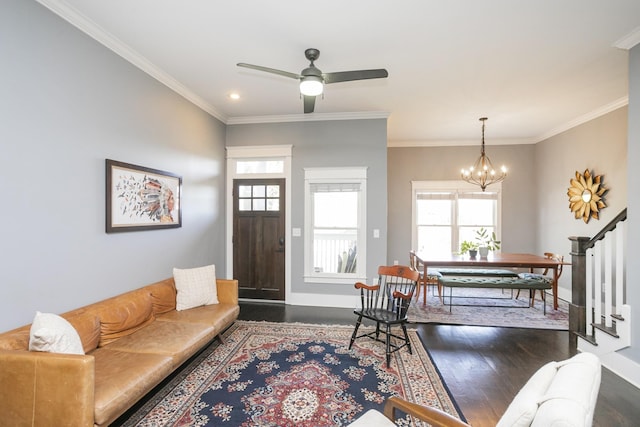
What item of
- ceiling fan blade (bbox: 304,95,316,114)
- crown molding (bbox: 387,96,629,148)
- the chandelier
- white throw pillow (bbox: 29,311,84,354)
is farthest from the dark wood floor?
crown molding (bbox: 387,96,629,148)

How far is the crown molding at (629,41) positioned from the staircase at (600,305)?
59.5 inches

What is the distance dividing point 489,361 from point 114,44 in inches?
187

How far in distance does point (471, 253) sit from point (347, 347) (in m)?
2.67

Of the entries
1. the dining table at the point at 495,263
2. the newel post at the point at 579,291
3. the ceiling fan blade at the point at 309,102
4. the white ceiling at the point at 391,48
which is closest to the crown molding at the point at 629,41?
the white ceiling at the point at 391,48

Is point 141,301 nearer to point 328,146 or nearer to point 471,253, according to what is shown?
point 328,146

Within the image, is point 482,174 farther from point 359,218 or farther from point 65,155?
point 65,155

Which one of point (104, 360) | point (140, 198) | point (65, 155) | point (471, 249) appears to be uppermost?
point (65, 155)

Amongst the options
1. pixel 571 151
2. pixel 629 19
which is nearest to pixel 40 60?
pixel 629 19

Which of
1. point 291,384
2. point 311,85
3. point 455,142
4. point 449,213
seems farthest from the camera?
point 449,213

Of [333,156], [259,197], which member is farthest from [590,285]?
[259,197]

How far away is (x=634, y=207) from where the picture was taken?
8.55 ft

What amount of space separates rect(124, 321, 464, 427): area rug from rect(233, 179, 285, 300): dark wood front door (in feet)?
4.79

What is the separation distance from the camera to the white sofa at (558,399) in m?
0.87

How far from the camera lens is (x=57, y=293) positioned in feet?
Result: 7.33
